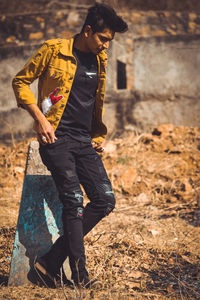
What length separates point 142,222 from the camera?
11.6 ft

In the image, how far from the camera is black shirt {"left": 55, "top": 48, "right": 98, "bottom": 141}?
2199 millimetres

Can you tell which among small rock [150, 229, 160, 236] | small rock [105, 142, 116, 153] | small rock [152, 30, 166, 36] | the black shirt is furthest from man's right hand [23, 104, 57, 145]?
small rock [152, 30, 166, 36]

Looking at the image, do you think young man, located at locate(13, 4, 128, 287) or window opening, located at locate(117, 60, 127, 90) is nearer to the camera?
young man, located at locate(13, 4, 128, 287)

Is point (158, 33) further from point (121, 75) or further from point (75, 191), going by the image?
point (75, 191)

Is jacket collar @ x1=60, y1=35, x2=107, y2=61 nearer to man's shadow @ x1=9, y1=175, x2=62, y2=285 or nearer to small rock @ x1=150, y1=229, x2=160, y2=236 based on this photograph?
man's shadow @ x1=9, y1=175, x2=62, y2=285

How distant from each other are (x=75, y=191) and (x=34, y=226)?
61cm

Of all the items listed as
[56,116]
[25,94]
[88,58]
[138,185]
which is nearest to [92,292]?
[56,116]

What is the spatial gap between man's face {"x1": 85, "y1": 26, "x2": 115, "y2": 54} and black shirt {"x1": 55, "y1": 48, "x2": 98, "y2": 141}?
0.11 metres

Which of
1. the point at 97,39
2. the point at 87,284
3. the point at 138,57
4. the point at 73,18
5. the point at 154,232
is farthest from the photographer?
the point at 138,57

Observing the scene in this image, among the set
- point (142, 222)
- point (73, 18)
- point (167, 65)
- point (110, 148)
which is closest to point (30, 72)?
point (142, 222)

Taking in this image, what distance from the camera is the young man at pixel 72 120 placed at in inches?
81.4

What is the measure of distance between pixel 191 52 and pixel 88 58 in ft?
14.9

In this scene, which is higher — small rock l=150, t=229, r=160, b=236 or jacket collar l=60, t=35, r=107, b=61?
jacket collar l=60, t=35, r=107, b=61

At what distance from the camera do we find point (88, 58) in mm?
2264
